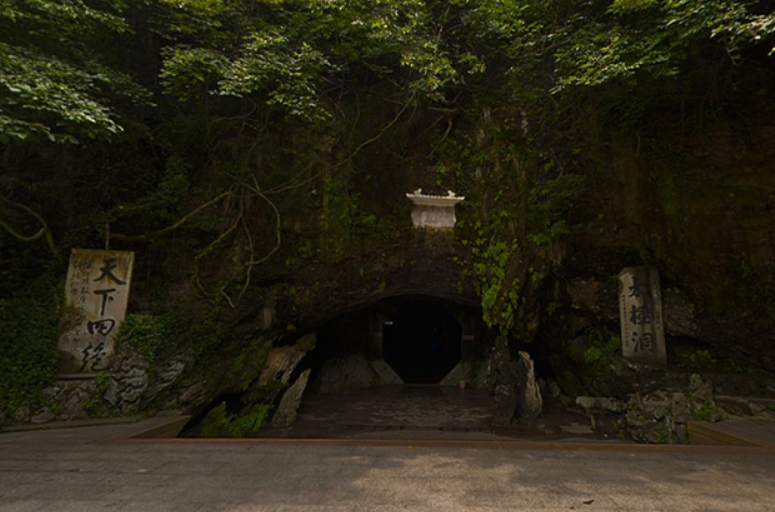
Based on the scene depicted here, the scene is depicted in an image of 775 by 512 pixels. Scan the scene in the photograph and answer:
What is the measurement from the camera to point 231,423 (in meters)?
7.99

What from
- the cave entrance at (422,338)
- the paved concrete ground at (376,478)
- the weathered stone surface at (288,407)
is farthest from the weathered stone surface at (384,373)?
the paved concrete ground at (376,478)

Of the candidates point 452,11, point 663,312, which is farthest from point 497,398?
point 452,11

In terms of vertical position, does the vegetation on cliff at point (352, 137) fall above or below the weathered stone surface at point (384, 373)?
above

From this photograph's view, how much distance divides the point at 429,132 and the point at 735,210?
22.2ft

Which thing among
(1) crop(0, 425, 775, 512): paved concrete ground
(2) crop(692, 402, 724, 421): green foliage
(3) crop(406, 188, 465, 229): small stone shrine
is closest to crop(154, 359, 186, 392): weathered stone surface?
(1) crop(0, 425, 775, 512): paved concrete ground

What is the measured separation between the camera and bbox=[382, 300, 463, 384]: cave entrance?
19.0m

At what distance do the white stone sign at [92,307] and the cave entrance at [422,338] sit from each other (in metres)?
12.9

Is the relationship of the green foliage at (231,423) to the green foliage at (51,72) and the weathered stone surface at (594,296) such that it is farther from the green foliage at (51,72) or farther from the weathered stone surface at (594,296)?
the weathered stone surface at (594,296)

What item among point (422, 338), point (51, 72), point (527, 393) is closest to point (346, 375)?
point (527, 393)

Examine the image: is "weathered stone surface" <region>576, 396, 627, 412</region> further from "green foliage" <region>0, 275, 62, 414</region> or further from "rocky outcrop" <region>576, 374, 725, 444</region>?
"green foliage" <region>0, 275, 62, 414</region>

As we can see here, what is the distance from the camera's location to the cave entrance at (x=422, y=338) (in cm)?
1903

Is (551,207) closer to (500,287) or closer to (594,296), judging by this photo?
(500,287)

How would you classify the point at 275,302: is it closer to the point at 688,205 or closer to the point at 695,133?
the point at 688,205

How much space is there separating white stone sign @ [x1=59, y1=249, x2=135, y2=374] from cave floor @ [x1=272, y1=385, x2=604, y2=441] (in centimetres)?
393
